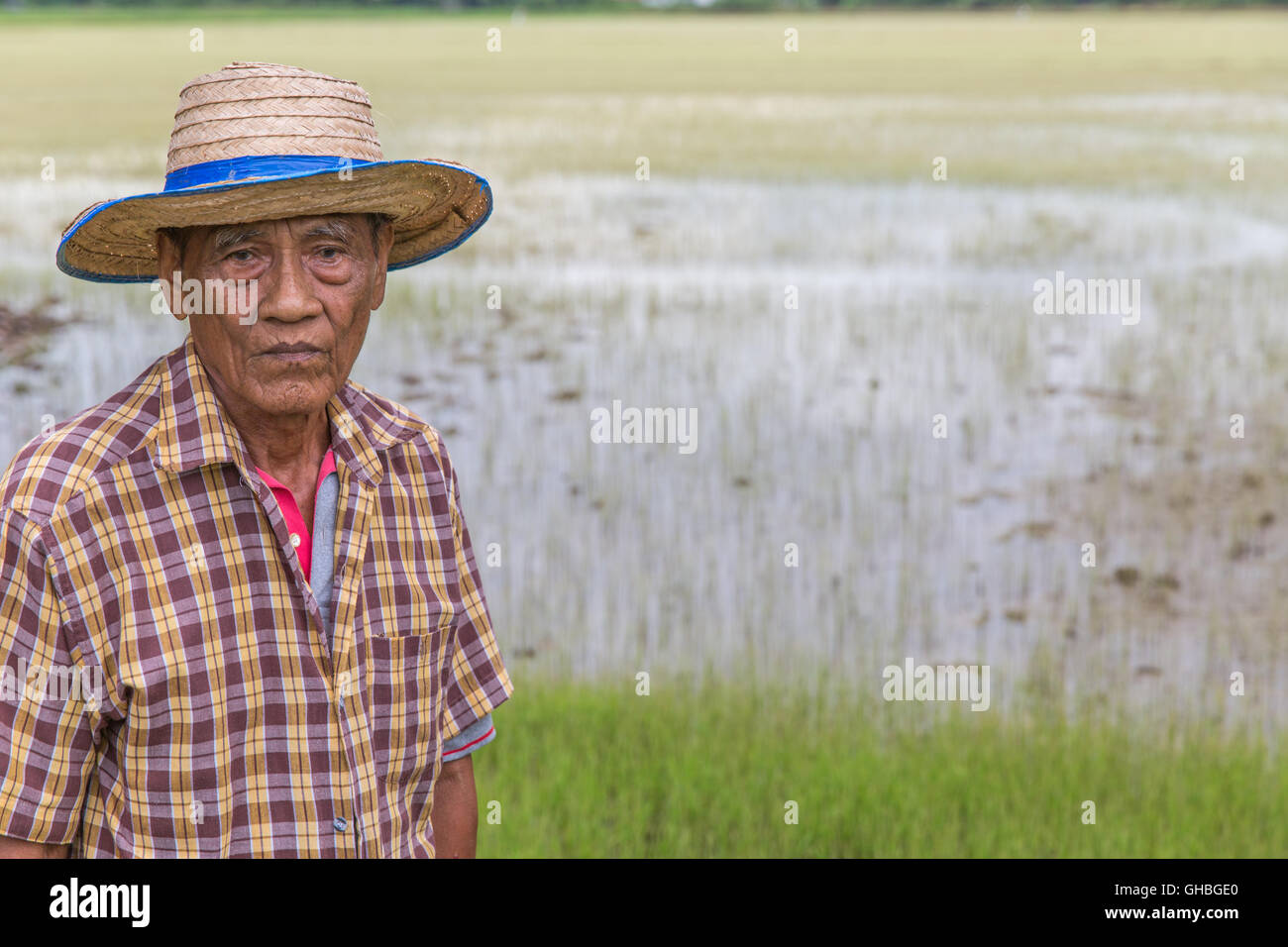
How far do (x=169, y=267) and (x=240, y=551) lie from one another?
44cm

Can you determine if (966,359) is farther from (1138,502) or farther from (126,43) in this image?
(126,43)

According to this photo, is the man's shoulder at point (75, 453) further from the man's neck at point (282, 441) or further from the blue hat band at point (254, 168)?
the blue hat band at point (254, 168)

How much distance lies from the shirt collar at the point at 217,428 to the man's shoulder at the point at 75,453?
0.03m

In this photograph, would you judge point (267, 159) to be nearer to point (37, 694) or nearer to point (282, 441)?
point (282, 441)

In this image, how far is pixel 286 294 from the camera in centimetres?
202

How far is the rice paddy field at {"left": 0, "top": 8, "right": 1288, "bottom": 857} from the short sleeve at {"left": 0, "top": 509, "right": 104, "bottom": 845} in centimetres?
126

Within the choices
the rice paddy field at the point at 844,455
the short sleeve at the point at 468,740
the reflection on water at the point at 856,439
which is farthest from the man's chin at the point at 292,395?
the reflection on water at the point at 856,439

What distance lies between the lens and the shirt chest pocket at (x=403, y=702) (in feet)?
6.93

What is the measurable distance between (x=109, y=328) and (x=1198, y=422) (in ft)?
22.3

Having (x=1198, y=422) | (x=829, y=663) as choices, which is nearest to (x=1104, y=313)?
(x=1198, y=422)

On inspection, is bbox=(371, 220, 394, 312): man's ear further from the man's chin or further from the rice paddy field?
the rice paddy field

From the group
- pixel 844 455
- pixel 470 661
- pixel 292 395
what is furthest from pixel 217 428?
pixel 844 455

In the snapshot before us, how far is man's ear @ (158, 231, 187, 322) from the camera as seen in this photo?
6.90 ft
